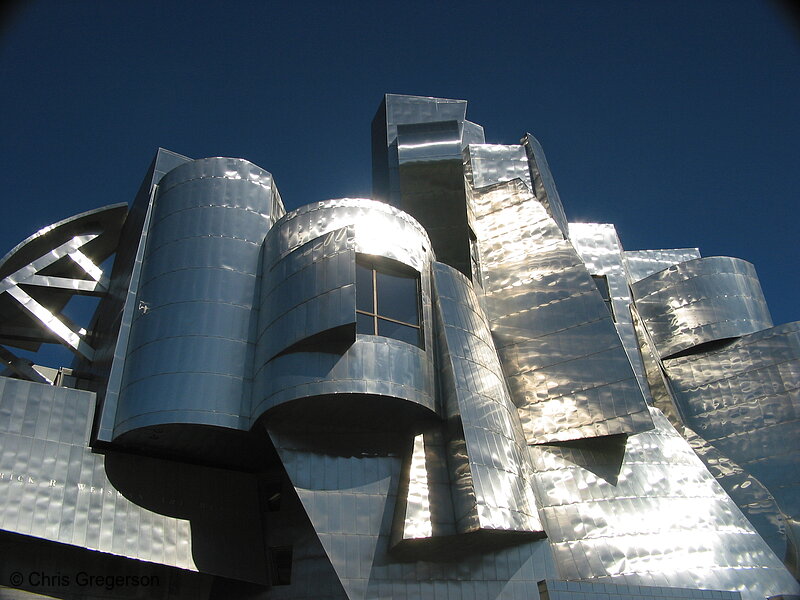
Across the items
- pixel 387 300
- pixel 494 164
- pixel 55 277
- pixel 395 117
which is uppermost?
Result: pixel 395 117

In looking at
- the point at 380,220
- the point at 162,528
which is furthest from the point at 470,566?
the point at 380,220

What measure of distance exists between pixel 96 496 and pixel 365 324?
9.57 metres

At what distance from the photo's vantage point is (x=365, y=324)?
A: 21.4m

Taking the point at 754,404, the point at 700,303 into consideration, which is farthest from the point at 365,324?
the point at 700,303

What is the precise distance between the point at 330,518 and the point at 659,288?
76.1 feet

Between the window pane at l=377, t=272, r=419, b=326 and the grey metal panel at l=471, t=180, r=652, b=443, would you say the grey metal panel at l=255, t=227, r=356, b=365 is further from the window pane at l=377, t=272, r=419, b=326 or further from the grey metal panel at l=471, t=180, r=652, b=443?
the grey metal panel at l=471, t=180, r=652, b=443

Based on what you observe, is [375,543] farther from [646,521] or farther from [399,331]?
[646,521]

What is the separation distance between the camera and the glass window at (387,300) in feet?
71.0

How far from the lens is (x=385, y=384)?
2034cm

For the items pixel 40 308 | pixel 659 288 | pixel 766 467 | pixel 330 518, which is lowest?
pixel 330 518

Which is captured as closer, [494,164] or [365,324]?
[365,324]

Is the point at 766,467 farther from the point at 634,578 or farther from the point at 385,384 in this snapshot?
the point at 385,384

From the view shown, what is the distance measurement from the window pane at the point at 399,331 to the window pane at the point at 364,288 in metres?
0.63

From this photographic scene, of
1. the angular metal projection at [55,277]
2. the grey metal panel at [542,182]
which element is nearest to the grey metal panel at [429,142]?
the grey metal panel at [542,182]
